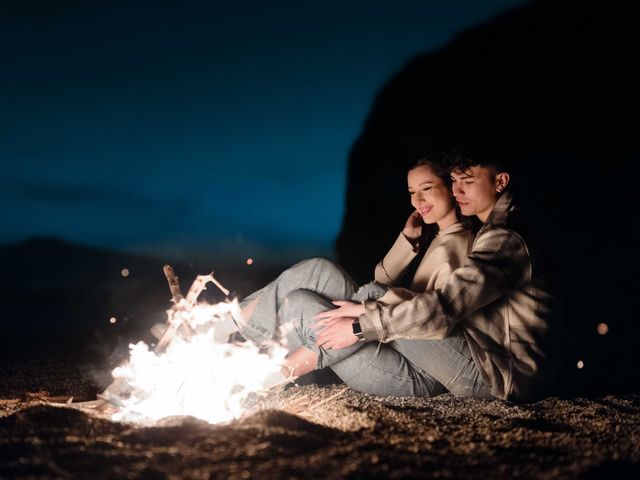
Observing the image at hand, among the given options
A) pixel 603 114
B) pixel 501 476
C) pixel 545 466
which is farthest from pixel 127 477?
pixel 603 114

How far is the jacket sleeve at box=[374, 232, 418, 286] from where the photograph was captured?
4.44m

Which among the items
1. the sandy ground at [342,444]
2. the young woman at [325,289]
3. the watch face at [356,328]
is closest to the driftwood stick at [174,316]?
the young woman at [325,289]

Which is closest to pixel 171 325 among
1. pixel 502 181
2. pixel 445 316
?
pixel 445 316

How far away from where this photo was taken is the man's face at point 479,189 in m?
3.54

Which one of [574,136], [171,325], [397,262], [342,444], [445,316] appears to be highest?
[574,136]

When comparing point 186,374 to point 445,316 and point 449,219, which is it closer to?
point 445,316

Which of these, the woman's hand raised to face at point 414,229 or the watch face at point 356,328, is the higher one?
the woman's hand raised to face at point 414,229

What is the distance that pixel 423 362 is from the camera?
10.9ft

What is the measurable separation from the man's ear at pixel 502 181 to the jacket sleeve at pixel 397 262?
108 cm

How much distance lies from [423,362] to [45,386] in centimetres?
309

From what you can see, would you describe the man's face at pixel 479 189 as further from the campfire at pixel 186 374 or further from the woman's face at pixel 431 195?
the campfire at pixel 186 374

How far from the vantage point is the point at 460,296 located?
2.91 meters

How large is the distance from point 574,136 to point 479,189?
7.59ft

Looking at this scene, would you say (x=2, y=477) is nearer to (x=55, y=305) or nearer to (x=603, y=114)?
(x=603, y=114)
